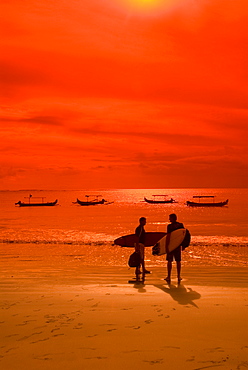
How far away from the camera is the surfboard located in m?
17.5

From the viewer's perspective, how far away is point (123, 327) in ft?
25.7

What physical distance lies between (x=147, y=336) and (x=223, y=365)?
5.34 feet

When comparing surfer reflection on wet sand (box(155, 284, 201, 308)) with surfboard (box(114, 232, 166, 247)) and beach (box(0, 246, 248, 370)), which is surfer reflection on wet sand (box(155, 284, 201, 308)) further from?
surfboard (box(114, 232, 166, 247))

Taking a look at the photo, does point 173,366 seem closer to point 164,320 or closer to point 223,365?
point 223,365

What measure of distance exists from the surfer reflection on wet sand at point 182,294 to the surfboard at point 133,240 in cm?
459

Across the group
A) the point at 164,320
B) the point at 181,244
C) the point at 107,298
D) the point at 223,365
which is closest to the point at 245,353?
the point at 223,365

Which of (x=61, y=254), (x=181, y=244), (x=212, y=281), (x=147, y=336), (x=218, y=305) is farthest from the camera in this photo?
(x=61, y=254)

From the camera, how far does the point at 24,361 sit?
6277 mm

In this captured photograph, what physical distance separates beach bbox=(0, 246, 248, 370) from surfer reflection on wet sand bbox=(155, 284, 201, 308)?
0.02 m

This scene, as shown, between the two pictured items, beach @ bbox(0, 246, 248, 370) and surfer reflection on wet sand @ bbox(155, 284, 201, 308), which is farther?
surfer reflection on wet sand @ bbox(155, 284, 201, 308)

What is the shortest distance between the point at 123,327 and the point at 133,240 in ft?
32.8

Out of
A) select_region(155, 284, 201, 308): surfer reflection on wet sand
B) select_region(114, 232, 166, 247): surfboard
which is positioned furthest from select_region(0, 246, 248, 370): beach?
select_region(114, 232, 166, 247): surfboard

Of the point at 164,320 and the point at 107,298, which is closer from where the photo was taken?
the point at 164,320

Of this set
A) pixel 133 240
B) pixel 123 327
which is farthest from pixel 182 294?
pixel 133 240
